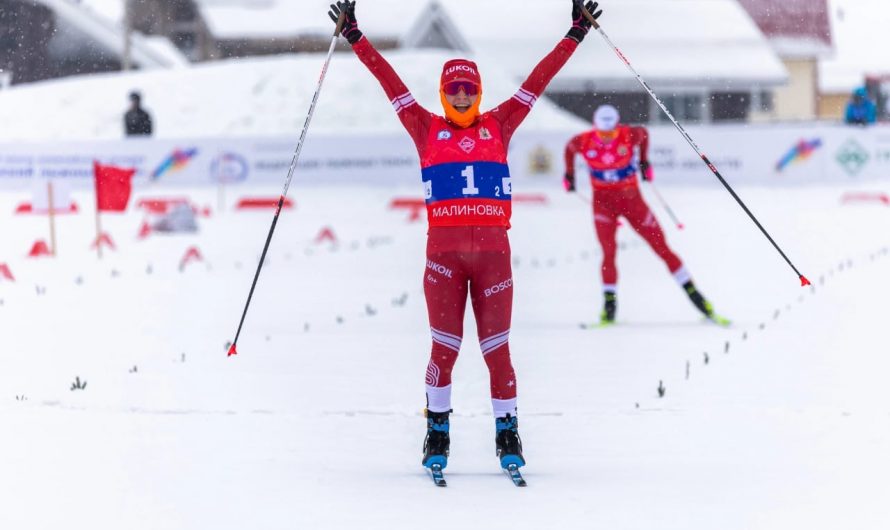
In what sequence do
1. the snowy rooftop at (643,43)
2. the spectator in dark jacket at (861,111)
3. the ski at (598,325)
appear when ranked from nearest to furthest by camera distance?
the ski at (598,325)
the spectator in dark jacket at (861,111)
the snowy rooftop at (643,43)

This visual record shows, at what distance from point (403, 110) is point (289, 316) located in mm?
6300

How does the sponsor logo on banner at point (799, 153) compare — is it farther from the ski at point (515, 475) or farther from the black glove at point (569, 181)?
the ski at point (515, 475)

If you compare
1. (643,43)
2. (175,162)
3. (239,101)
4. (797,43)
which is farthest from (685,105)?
(175,162)

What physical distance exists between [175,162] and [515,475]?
24.5m

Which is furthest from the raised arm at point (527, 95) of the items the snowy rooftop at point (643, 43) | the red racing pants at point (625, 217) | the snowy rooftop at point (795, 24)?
the snowy rooftop at point (795, 24)

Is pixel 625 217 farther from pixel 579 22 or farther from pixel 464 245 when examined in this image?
pixel 464 245

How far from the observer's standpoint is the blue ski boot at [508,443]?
6371mm

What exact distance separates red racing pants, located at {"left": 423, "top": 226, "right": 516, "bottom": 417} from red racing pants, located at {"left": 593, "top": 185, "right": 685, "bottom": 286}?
560 centimetres

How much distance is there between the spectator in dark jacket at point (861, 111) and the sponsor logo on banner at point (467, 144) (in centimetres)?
2402

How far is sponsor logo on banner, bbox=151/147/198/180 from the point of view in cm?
2972

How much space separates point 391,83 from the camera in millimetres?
6680

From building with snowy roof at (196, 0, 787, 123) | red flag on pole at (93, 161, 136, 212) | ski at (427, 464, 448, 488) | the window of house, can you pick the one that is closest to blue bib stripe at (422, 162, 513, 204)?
ski at (427, 464, 448, 488)

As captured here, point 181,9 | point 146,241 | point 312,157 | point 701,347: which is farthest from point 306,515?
point 181,9

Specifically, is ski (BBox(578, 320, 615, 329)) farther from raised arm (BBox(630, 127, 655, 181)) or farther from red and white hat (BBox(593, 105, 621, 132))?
red and white hat (BBox(593, 105, 621, 132))
